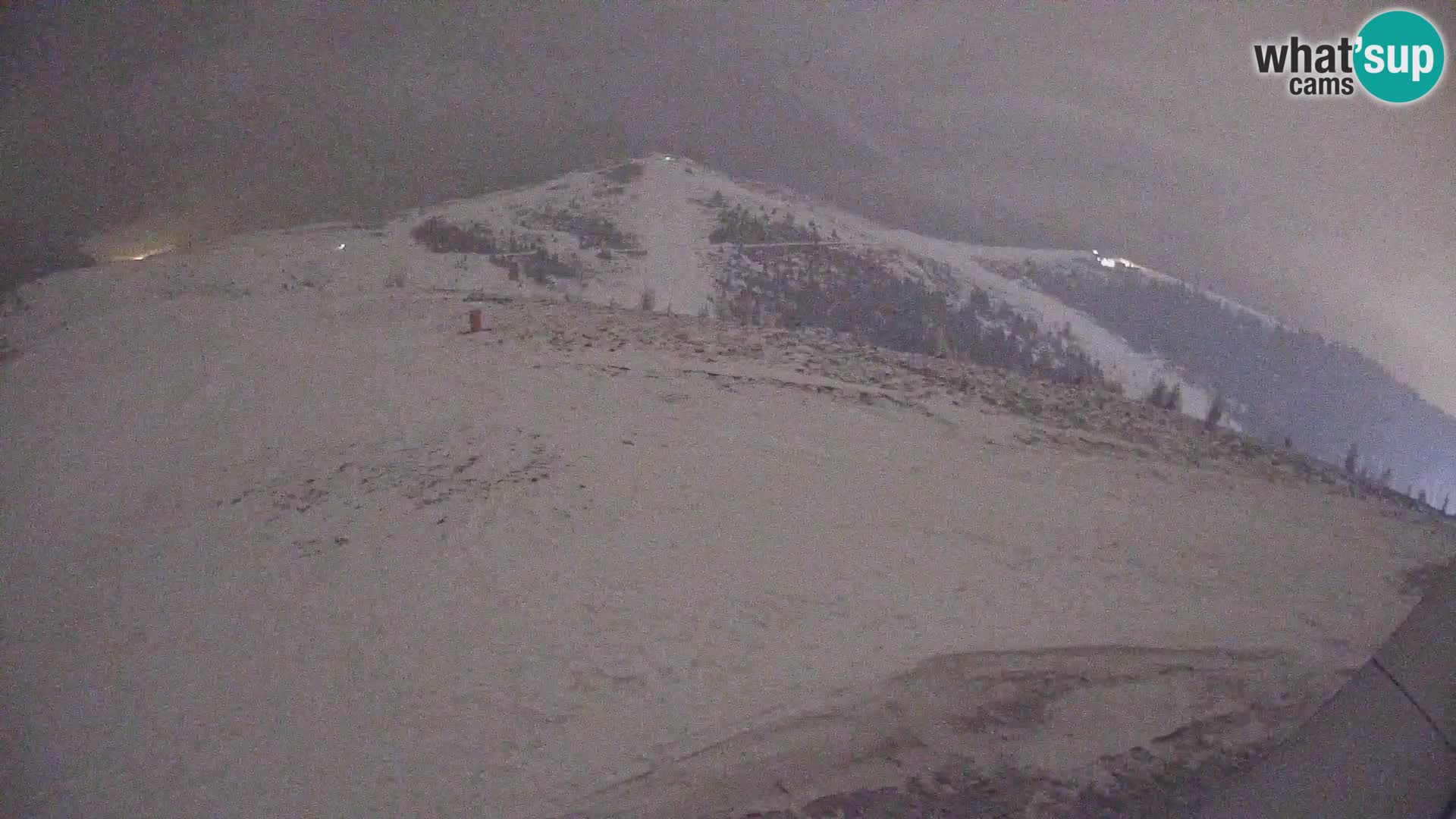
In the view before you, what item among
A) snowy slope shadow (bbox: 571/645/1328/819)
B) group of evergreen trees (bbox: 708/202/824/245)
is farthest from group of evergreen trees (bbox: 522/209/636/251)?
snowy slope shadow (bbox: 571/645/1328/819)

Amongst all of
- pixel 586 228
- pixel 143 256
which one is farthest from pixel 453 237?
pixel 143 256

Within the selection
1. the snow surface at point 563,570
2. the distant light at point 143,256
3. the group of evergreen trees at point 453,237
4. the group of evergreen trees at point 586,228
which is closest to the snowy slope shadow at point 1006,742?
the snow surface at point 563,570

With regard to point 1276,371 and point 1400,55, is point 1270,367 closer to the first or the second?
point 1276,371

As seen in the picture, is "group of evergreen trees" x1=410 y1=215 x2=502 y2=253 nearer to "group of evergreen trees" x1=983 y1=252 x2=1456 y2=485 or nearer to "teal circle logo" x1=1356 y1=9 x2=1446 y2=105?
"group of evergreen trees" x1=983 y1=252 x2=1456 y2=485

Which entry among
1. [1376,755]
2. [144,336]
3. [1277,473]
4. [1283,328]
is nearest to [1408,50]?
[1283,328]

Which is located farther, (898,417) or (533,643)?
(898,417)

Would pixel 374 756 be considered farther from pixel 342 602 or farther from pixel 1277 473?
Answer: pixel 1277 473
